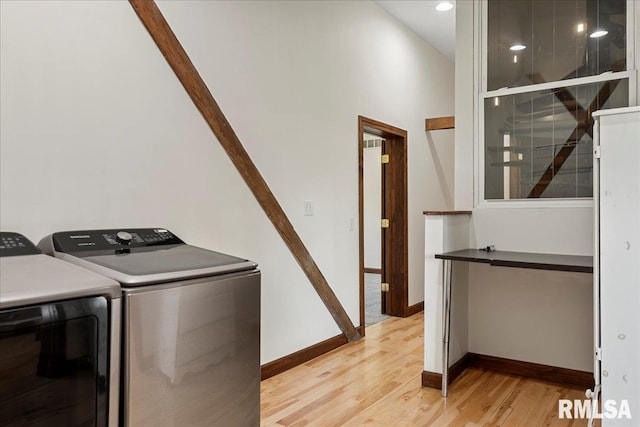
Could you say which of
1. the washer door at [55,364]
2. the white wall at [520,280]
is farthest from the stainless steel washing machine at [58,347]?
the white wall at [520,280]

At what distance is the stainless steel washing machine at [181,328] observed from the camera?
1.41 meters

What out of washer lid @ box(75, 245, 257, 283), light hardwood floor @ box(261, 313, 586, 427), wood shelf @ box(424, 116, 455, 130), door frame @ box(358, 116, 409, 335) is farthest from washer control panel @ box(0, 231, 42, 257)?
wood shelf @ box(424, 116, 455, 130)

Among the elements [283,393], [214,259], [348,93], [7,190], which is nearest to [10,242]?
[7,190]

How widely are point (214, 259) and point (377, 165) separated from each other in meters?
6.28

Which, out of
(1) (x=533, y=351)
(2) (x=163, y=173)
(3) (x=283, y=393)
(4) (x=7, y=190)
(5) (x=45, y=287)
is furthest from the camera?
(1) (x=533, y=351)

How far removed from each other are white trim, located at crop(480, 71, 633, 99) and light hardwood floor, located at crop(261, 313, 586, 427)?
1996 mm

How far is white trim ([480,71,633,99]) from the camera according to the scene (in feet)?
9.17

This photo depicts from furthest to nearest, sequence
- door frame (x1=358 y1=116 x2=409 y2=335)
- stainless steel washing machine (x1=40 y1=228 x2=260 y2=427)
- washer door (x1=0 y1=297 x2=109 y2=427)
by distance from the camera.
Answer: door frame (x1=358 y1=116 x2=409 y2=335) → stainless steel washing machine (x1=40 y1=228 x2=260 y2=427) → washer door (x1=0 y1=297 x2=109 y2=427)

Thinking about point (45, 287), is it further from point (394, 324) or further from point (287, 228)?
point (394, 324)

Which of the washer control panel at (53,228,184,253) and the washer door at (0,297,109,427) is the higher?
the washer control panel at (53,228,184,253)

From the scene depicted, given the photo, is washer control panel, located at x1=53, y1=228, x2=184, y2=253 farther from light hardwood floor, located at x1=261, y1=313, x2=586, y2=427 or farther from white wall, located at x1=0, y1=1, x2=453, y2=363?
light hardwood floor, located at x1=261, y1=313, x2=586, y2=427

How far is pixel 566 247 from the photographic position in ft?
9.54

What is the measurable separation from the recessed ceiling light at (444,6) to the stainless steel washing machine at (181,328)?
12.1 feet

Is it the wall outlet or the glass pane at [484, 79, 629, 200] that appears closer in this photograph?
the glass pane at [484, 79, 629, 200]
